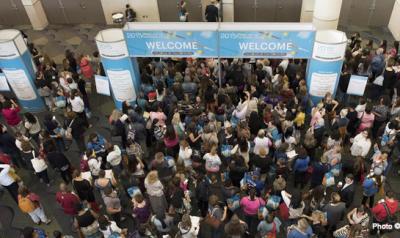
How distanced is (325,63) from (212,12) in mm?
4814

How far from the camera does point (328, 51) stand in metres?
8.03

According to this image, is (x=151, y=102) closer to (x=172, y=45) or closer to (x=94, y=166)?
(x=172, y=45)

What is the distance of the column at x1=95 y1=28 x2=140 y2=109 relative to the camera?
337 inches

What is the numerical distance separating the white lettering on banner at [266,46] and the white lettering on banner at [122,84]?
2.78 metres

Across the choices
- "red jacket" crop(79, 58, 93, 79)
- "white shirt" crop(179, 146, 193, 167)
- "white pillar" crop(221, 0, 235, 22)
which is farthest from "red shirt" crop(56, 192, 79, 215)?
"white pillar" crop(221, 0, 235, 22)

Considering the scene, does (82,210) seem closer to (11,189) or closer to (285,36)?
(11,189)

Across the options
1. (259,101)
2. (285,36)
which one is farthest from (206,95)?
(285,36)

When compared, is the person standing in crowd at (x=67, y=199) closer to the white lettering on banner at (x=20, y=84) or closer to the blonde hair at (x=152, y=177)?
the blonde hair at (x=152, y=177)

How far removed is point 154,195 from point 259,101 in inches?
118

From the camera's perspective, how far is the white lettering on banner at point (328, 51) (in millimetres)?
7971

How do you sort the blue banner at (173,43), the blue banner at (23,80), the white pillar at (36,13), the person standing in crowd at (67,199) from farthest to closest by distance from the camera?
the white pillar at (36,13), the blue banner at (23,80), the blue banner at (173,43), the person standing in crowd at (67,199)

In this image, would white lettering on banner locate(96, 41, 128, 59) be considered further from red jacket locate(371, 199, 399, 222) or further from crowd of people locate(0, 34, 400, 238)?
red jacket locate(371, 199, 399, 222)

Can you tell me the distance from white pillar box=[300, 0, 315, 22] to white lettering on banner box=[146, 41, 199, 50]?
18.1ft

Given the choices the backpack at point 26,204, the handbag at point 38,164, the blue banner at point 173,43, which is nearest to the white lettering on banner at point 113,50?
the blue banner at point 173,43
